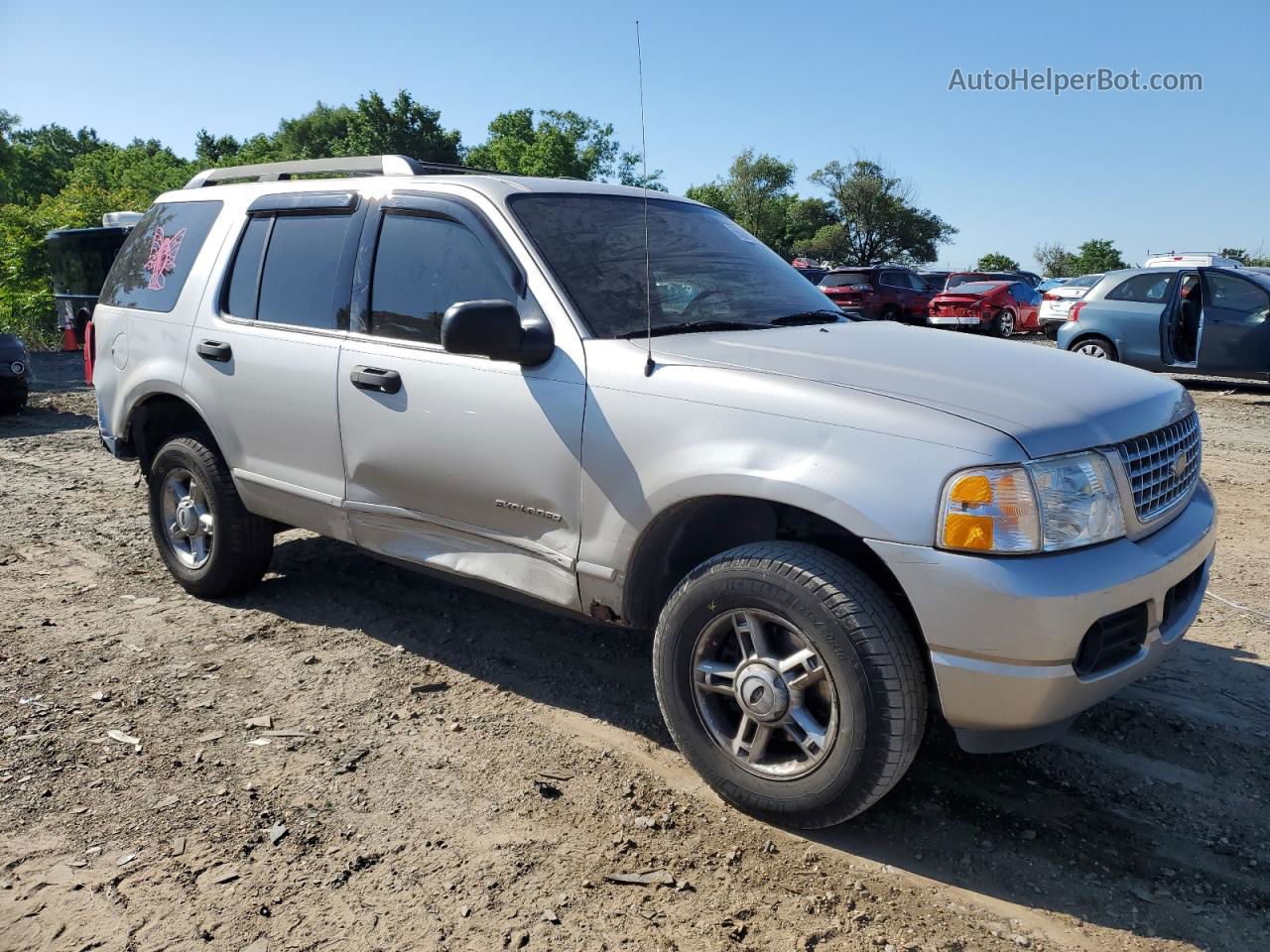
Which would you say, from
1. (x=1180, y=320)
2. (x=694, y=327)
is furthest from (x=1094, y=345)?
(x=694, y=327)

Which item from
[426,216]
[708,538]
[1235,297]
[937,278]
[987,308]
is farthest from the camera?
[937,278]

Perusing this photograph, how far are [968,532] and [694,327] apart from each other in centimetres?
132

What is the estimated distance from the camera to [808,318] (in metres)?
3.81

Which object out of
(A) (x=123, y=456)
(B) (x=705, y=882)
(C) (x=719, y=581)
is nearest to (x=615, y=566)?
(C) (x=719, y=581)

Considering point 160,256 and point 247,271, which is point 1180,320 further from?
point 160,256

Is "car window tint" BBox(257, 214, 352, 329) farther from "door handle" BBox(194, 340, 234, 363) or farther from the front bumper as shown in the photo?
the front bumper

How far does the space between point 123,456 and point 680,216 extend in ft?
10.4

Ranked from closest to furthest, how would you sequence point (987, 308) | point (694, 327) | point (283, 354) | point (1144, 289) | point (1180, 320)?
point (694, 327) → point (283, 354) → point (1180, 320) → point (1144, 289) → point (987, 308)

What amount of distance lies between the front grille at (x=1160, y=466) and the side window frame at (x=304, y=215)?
286cm

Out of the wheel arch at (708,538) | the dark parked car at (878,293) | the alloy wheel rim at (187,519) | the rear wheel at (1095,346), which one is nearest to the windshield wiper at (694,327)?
the wheel arch at (708,538)

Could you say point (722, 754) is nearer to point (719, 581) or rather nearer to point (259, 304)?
point (719, 581)

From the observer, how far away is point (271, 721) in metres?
3.64

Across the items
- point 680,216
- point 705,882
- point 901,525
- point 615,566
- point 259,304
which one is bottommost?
point 705,882

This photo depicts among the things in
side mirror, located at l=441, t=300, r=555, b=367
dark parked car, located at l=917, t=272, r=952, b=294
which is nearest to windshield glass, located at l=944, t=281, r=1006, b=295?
dark parked car, located at l=917, t=272, r=952, b=294
